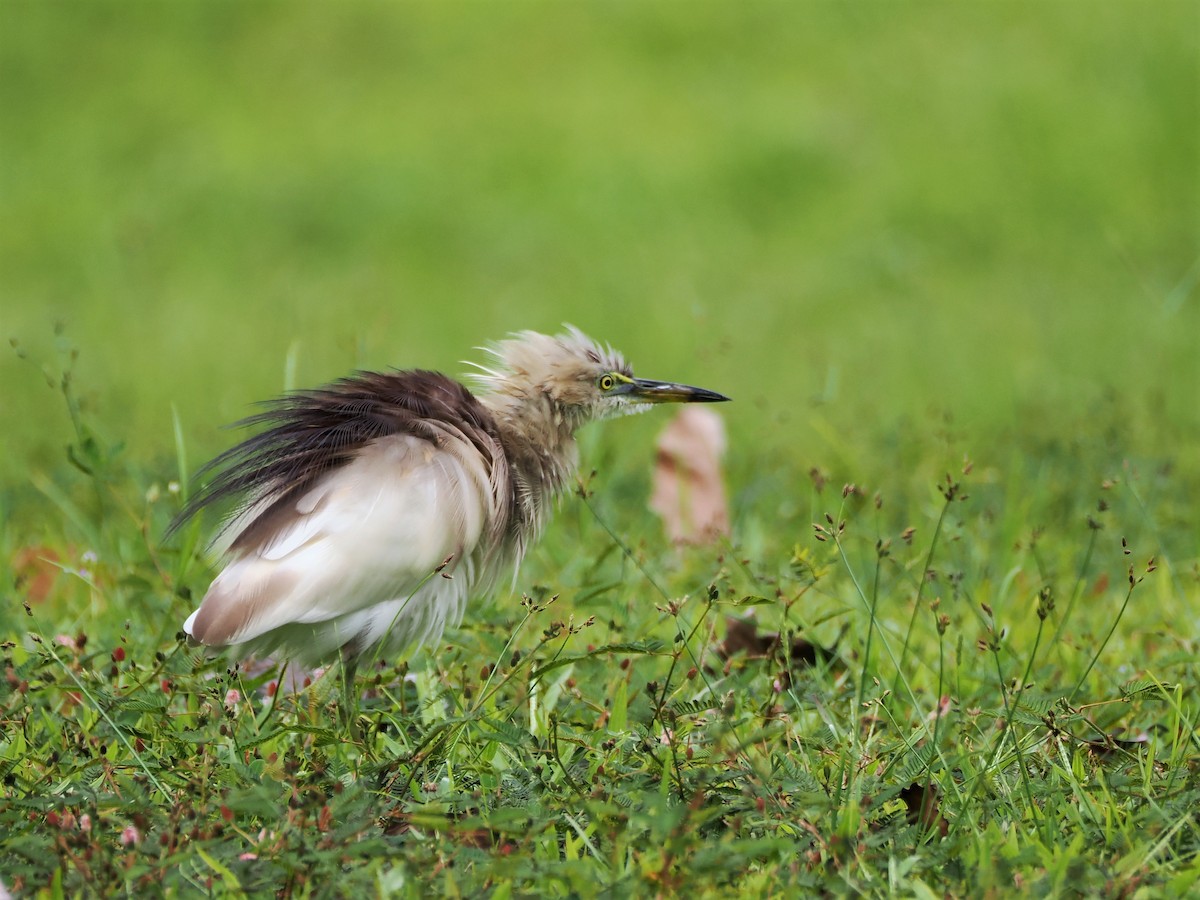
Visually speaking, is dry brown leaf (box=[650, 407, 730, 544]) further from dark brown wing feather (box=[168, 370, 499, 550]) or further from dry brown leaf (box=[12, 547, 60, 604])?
dry brown leaf (box=[12, 547, 60, 604])

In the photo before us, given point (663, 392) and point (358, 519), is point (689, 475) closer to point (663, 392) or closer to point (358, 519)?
point (663, 392)

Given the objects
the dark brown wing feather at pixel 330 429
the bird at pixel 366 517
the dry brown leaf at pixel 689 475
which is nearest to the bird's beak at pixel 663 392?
the bird at pixel 366 517

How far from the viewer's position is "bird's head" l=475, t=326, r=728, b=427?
3.42 m

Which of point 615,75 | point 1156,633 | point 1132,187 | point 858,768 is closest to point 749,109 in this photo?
point 615,75

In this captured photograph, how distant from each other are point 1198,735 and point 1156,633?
0.47 meters

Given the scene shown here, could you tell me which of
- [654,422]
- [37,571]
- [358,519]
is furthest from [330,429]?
[654,422]

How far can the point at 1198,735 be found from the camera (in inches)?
108

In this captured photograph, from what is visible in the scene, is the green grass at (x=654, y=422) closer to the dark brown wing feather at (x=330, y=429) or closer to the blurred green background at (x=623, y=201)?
the blurred green background at (x=623, y=201)

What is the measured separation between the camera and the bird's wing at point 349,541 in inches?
106

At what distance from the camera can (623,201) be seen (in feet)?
27.3

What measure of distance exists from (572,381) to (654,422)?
7.42 ft

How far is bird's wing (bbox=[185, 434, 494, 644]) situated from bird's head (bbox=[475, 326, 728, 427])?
1.72 ft

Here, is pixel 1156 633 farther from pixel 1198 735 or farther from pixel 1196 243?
pixel 1196 243

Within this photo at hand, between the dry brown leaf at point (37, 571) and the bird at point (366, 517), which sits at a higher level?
the bird at point (366, 517)
